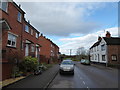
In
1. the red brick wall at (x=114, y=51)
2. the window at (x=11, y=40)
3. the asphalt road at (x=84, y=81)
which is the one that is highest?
the window at (x=11, y=40)

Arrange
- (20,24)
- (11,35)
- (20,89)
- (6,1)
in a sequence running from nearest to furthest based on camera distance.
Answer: (20,89) < (6,1) < (11,35) < (20,24)

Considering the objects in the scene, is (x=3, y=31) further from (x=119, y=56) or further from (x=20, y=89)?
(x=119, y=56)

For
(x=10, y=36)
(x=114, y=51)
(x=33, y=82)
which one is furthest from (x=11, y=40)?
(x=114, y=51)

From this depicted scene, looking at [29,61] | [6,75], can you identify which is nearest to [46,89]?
[6,75]

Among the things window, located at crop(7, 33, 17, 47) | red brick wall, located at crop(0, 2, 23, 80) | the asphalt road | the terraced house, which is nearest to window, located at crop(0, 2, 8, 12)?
the terraced house

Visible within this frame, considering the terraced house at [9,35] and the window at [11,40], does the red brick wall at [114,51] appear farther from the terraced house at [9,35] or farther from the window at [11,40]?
the window at [11,40]

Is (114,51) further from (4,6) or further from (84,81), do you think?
(4,6)

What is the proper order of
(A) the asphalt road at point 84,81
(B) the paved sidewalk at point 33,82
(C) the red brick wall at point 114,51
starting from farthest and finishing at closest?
(C) the red brick wall at point 114,51 < (A) the asphalt road at point 84,81 < (B) the paved sidewalk at point 33,82

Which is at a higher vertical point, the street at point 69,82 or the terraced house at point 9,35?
the terraced house at point 9,35

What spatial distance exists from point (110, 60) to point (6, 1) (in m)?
26.4

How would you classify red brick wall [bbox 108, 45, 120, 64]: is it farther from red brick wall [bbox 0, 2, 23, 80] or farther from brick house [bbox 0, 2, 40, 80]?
red brick wall [bbox 0, 2, 23, 80]

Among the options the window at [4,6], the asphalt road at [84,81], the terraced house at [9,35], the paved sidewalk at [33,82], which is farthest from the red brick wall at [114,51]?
the window at [4,6]

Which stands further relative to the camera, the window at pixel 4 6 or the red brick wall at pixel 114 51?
the red brick wall at pixel 114 51

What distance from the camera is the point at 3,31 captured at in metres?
10.5
